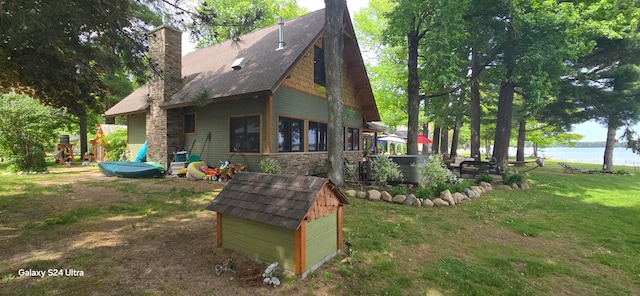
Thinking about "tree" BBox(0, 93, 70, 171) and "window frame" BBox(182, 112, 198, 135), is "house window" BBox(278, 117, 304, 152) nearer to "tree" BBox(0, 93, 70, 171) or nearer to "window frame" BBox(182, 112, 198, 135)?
"window frame" BBox(182, 112, 198, 135)

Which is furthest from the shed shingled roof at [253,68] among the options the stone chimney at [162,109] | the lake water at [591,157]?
the lake water at [591,157]

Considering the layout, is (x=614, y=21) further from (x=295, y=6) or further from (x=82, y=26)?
(x=295, y=6)

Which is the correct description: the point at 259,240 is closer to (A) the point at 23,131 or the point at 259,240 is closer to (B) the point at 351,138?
(B) the point at 351,138

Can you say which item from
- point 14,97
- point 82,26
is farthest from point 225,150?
point 14,97

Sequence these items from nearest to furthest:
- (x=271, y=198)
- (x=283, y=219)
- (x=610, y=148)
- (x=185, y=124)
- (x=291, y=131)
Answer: (x=283, y=219)
(x=271, y=198)
(x=291, y=131)
(x=185, y=124)
(x=610, y=148)

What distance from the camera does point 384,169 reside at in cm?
878

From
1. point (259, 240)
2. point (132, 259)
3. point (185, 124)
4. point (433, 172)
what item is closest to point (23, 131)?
point (185, 124)

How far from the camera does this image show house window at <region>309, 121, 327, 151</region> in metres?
12.3

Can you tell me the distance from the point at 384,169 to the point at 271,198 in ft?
19.6

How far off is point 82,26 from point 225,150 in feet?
20.8

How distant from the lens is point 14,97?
38.8 ft

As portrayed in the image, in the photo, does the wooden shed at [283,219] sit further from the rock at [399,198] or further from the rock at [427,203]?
the rock at [427,203]

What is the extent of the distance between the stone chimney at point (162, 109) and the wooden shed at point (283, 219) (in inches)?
375

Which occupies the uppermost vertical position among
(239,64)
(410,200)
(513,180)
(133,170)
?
(239,64)
